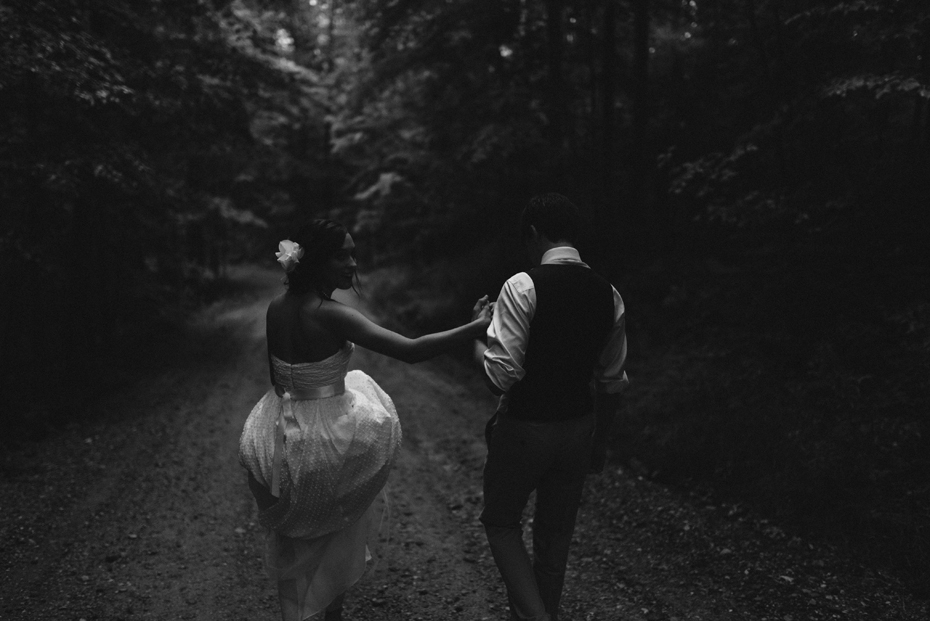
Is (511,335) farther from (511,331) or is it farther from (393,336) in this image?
(393,336)

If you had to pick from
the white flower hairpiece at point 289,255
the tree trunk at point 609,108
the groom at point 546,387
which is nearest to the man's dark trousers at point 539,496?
the groom at point 546,387

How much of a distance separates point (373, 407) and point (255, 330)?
12682 mm

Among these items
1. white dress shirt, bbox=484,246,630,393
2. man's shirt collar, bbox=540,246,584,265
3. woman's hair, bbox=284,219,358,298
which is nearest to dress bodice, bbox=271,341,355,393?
woman's hair, bbox=284,219,358,298

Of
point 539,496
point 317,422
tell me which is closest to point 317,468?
point 317,422

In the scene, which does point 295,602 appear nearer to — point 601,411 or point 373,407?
point 373,407

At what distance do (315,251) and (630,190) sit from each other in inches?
325

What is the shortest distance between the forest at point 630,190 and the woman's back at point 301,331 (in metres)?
3.78

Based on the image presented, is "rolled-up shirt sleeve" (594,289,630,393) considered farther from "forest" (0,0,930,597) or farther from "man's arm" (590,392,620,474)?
"forest" (0,0,930,597)

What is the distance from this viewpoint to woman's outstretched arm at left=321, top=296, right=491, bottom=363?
300 cm

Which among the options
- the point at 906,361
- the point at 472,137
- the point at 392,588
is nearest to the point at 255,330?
the point at 472,137

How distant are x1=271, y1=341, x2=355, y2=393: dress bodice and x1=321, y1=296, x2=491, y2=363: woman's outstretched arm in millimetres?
180

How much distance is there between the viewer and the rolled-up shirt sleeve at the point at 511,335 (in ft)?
9.14

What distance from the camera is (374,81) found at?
12.6m

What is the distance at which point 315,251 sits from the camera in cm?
310
